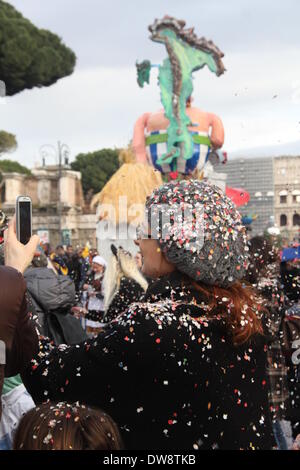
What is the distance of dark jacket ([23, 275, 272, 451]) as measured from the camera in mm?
1762

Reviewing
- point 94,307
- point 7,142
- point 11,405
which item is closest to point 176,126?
point 94,307

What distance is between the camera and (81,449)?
1.48m

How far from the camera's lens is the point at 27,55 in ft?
100

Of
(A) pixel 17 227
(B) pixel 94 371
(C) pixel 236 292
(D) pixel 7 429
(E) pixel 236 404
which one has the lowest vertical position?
(D) pixel 7 429

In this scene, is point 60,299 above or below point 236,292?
below

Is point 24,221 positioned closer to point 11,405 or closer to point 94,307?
point 11,405

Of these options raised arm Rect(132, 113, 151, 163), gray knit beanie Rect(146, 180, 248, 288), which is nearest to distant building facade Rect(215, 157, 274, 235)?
raised arm Rect(132, 113, 151, 163)

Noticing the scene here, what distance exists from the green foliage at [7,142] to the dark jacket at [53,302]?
29.9m

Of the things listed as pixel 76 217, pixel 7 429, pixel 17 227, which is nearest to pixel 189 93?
pixel 7 429

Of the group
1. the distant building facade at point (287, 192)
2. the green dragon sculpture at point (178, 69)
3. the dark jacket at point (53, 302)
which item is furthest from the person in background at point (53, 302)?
the green dragon sculpture at point (178, 69)

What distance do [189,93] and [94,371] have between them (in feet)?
35.9

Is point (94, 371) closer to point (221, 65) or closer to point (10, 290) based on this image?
point (10, 290)

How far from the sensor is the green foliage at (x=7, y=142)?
33.6 metres

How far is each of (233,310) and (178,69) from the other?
10.8m
